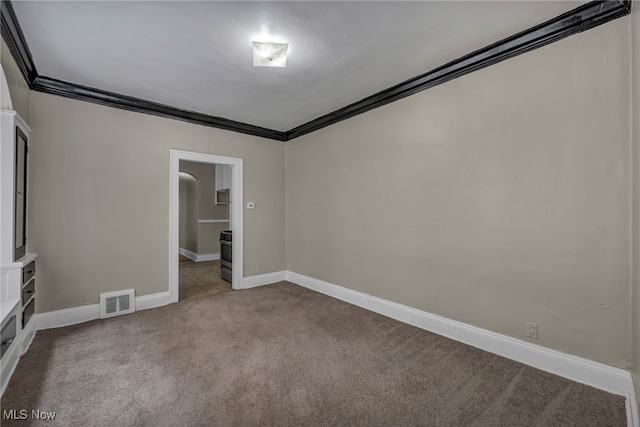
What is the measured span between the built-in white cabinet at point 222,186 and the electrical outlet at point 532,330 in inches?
258

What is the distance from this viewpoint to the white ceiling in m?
1.95

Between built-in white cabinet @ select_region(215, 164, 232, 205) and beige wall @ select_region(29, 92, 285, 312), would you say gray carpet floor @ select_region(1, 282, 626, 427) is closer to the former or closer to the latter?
beige wall @ select_region(29, 92, 285, 312)

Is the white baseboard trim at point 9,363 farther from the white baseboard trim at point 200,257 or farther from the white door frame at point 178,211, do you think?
the white baseboard trim at point 200,257

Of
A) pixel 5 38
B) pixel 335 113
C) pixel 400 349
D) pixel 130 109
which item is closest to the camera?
pixel 5 38

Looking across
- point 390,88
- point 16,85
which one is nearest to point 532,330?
Answer: point 390,88

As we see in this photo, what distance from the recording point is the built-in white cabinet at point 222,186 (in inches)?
285

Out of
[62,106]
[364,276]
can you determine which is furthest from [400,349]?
[62,106]

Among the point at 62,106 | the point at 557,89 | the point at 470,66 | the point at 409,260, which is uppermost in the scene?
the point at 470,66

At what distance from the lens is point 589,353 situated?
199 cm

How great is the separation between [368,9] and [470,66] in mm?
1218

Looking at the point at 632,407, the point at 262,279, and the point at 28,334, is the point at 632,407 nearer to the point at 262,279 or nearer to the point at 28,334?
the point at 262,279

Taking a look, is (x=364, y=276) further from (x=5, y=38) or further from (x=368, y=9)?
(x=5, y=38)

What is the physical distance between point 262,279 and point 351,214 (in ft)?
6.50

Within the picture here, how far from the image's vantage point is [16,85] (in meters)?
2.45
